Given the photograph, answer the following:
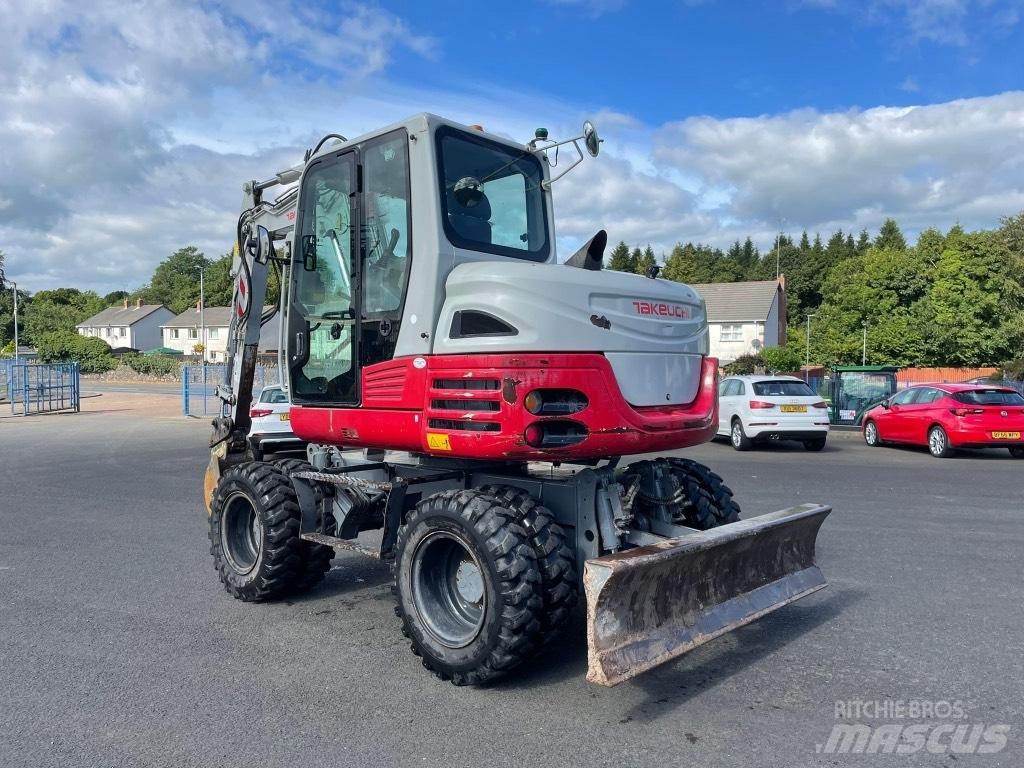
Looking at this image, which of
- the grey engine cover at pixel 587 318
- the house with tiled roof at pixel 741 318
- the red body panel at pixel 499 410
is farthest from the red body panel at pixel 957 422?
the house with tiled roof at pixel 741 318

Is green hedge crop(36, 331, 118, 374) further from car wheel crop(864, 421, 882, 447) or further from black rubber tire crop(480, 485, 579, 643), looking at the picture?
black rubber tire crop(480, 485, 579, 643)

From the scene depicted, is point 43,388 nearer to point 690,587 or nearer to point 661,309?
point 661,309

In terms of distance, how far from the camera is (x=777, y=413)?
16344 mm

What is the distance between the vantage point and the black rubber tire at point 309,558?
5848 millimetres

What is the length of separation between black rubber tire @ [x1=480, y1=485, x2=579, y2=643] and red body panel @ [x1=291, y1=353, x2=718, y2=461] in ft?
0.99

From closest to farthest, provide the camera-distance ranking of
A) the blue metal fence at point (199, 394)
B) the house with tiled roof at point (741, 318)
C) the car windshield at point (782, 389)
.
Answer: the car windshield at point (782, 389) → the blue metal fence at point (199, 394) → the house with tiled roof at point (741, 318)

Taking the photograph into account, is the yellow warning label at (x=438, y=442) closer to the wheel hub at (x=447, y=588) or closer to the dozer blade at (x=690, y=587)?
the wheel hub at (x=447, y=588)

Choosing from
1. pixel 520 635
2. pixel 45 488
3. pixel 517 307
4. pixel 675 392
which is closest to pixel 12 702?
pixel 520 635

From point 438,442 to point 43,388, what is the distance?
29862 mm

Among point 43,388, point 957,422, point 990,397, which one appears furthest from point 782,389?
point 43,388

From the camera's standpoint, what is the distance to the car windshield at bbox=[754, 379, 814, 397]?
16.6 m

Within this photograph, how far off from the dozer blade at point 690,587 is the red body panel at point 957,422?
11545 mm

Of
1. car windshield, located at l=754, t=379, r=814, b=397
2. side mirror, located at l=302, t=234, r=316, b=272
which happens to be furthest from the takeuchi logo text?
car windshield, located at l=754, t=379, r=814, b=397

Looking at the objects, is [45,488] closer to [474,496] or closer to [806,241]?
[474,496]
